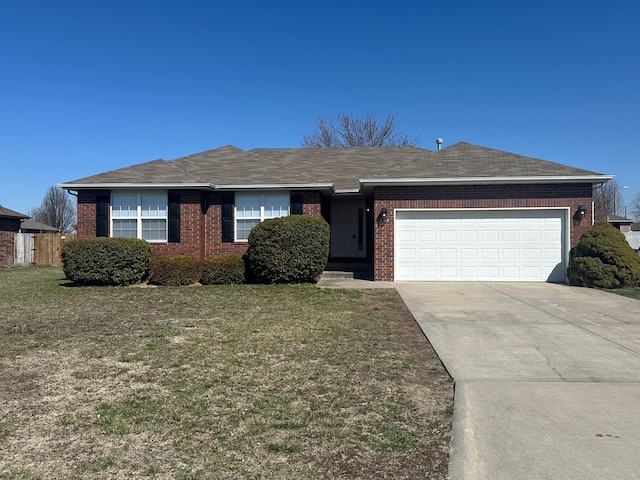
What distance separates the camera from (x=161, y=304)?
33.1 feet

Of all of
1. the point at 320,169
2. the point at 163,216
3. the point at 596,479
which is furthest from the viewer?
the point at 320,169

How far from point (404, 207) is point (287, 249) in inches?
149

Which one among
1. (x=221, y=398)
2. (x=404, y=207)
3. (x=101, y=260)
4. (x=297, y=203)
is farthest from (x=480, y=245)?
(x=221, y=398)

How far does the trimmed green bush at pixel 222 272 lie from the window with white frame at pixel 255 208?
207 centimetres

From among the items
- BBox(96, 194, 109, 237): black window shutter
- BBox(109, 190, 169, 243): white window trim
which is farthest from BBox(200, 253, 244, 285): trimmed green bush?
BBox(96, 194, 109, 237): black window shutter

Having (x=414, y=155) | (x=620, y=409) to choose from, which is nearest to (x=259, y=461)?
(x=620, y=409)

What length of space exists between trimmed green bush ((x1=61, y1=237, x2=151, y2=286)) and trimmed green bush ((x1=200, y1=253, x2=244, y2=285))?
1999 millimetres

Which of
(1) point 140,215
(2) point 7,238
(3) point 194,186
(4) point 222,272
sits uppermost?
(3) point 194,186

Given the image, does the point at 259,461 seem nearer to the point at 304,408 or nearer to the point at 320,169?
the point at 304,408

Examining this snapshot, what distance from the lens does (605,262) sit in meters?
12.5

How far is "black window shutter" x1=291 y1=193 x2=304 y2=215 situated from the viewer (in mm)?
15344

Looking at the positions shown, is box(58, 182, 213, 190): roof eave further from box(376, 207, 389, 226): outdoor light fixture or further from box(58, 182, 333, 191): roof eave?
box(376, 207, 389, 226): outdoor light fixture

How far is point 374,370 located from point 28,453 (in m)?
3.31

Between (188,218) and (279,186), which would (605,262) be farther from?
(188,218)
